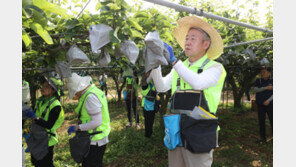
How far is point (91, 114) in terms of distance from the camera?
8.07 ft

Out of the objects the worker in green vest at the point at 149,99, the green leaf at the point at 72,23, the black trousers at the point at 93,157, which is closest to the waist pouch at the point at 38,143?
the black trousers at the point at 93,157

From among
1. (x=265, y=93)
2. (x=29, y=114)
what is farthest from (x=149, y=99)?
(x=29, y=114)

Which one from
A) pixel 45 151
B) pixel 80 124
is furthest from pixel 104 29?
pixel 45 151

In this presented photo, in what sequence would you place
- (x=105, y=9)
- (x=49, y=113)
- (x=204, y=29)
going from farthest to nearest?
(x=49, y=113)
(x=204, y=29)
(x=105, y=9)

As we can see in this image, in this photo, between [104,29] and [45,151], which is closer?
[104,29]

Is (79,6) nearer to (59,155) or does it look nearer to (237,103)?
(59,155)

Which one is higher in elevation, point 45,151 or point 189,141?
point 189,141

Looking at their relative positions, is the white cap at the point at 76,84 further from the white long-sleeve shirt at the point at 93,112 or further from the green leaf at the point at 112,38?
the green leaf at the point at 112,38

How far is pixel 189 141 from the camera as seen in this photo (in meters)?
1.57

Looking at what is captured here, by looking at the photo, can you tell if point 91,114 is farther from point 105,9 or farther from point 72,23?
point 105,9

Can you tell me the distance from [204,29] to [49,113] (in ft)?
7.83

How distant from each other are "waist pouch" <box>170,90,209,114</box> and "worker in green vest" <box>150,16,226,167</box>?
4 centimetres

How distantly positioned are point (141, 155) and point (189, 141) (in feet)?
11.0

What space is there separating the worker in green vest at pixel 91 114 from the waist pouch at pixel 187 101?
114 cm
